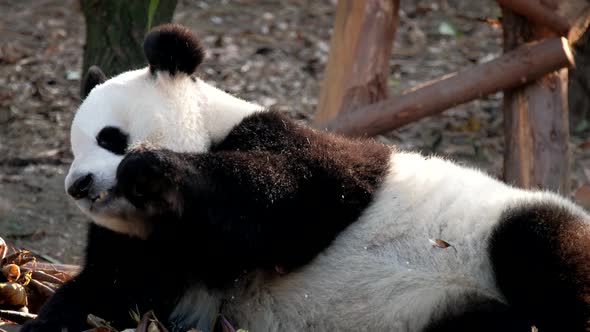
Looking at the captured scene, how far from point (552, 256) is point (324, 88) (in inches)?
110

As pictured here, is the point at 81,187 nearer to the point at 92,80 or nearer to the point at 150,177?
the point at 150,177

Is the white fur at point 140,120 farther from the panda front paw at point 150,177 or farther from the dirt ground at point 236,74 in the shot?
the dirt ground at point 236,74

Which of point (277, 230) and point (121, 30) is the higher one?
point (277, 230)

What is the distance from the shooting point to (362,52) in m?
5.50

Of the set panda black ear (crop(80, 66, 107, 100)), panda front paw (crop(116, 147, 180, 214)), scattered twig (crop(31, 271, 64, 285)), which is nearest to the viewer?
panda front paw (crop(116, 147, 180, 214))

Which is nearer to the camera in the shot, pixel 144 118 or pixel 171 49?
pixel 144 118

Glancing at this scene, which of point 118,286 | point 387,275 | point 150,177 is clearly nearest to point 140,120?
point 150,177

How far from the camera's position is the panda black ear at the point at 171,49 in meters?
3.48

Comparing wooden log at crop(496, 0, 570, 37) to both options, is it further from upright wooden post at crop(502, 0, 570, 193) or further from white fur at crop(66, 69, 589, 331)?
white fur at crop(66, 69, 589, 331)

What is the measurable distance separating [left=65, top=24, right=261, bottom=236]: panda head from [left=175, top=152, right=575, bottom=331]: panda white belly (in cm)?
54

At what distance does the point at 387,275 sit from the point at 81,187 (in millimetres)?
1135

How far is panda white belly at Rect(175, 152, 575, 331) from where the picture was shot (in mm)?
3258

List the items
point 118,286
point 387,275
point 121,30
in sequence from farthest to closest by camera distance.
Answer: point 121,30 < point 118,286 < point 387,275

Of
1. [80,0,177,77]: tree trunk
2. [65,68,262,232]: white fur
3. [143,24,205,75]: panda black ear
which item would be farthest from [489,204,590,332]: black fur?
[80,0,177,77]: tree trunk
